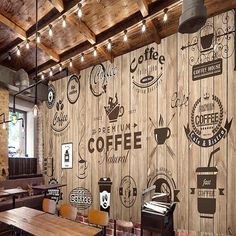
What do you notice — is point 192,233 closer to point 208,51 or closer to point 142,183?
point 142,183

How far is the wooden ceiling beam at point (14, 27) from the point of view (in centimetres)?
420

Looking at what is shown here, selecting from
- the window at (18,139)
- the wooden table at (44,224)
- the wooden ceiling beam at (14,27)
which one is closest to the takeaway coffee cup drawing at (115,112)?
the wooden ceiling beam at (14,27)

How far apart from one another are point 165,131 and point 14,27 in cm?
349

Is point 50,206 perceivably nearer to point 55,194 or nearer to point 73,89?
point 55,194

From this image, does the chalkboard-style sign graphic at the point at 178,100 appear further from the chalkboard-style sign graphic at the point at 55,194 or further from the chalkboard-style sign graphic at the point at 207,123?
the chalkboard-style sign graphic at the point at 55,194

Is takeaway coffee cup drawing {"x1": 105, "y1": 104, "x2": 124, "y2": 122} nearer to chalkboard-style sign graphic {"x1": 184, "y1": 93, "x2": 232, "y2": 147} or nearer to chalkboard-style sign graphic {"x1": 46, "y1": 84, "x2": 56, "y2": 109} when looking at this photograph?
chalkboard-style sign graphic {"x1": 184, "y1": 93, "x2": 232, "y2": 147}

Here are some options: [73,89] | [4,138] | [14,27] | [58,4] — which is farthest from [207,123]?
[4,138]

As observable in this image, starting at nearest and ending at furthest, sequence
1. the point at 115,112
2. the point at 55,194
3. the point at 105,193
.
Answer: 1. the point at 105,193
2. the point at 115,112
3. the point at 55,194

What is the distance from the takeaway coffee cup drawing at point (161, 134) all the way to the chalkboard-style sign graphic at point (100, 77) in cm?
171

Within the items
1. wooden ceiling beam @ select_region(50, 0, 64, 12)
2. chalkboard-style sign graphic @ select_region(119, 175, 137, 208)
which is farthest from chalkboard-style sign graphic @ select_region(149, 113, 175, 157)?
wooden ceiling beam @ select_region(50, 0, 64, 12)

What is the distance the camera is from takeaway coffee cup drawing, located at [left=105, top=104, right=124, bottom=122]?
16.9ft

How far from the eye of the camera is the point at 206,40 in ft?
13.4

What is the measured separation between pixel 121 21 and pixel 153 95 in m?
1.53

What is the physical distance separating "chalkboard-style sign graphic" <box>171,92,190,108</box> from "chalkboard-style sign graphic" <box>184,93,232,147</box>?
0.64ft
